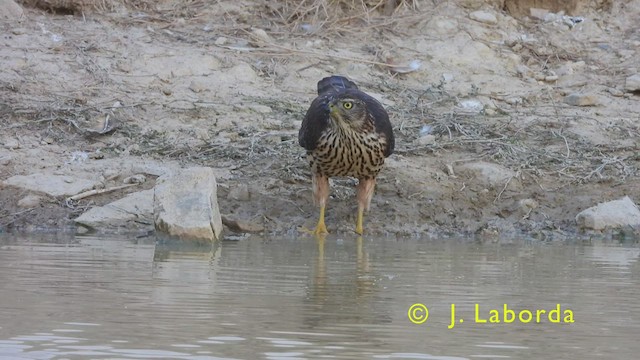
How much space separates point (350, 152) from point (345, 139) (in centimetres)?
11

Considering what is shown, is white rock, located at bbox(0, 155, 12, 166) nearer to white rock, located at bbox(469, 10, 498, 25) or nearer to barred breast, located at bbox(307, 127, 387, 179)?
barred breast, located at bbox(307, 127, 387, 179)

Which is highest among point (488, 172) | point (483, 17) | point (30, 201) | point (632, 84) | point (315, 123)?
point (483, 17)

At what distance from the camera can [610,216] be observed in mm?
9797

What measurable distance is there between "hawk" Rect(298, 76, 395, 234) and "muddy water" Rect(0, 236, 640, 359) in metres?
0.85

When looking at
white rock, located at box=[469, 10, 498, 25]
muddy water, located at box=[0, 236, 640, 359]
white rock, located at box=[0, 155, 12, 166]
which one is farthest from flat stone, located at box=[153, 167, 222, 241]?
white rock, located at box=[469, 10, 498, 25]

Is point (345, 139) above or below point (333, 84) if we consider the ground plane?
below

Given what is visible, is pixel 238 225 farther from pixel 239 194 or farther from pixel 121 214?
pixel 121 214

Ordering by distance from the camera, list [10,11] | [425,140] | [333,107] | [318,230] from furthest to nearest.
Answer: [10,11]
[425,140]
[318,230]
[333,107]

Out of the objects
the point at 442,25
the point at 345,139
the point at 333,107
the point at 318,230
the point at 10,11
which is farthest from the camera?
the point at 442,25

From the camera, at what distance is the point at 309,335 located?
4.92 meters

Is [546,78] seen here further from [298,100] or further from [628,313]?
[628,313]

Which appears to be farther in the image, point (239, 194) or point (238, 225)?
point (239, 194)

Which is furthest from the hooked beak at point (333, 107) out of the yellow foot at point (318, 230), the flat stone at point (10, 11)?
the flat stone at point (10, 11)

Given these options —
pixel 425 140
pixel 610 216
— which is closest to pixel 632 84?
pixel 425 140
